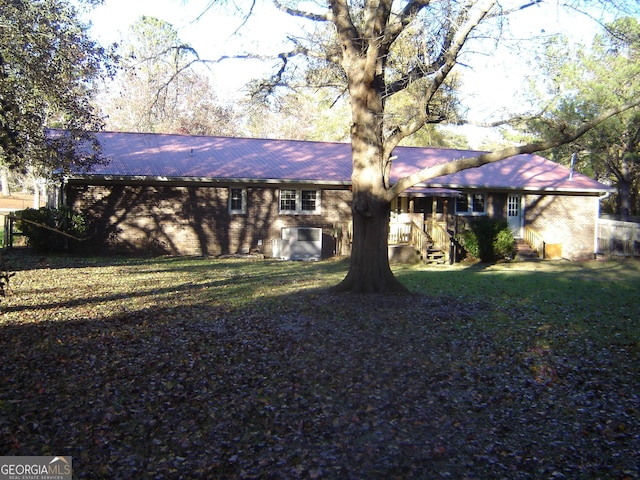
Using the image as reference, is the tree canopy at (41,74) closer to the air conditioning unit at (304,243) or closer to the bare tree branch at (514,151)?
the bare tree branch at (514,151)

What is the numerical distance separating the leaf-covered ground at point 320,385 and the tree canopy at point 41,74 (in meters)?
3.12

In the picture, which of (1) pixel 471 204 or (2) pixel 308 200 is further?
(1) pixel 471 204

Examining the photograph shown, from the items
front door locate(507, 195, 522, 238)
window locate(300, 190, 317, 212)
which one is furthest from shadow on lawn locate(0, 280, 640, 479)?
front door locate(507, 195, 522, 238)

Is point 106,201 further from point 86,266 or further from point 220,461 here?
point 220,461

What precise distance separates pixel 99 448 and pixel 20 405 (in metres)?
1.33

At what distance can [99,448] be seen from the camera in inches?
182

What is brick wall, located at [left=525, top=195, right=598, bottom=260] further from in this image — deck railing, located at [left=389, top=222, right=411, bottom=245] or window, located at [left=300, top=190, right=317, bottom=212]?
window, located at [left=300, top=190, right=317, bottom=212]

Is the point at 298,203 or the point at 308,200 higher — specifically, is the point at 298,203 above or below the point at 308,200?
below

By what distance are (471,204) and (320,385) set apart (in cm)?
1834

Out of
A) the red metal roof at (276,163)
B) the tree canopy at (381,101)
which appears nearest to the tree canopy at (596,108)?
the red metal roof at (276,163)

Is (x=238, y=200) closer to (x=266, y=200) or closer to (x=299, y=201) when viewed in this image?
(x=266, y=200)

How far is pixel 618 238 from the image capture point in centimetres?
2433

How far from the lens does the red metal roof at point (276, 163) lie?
20.0 meters

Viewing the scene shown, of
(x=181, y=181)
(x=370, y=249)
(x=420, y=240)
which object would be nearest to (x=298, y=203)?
(x=181, y=181)
